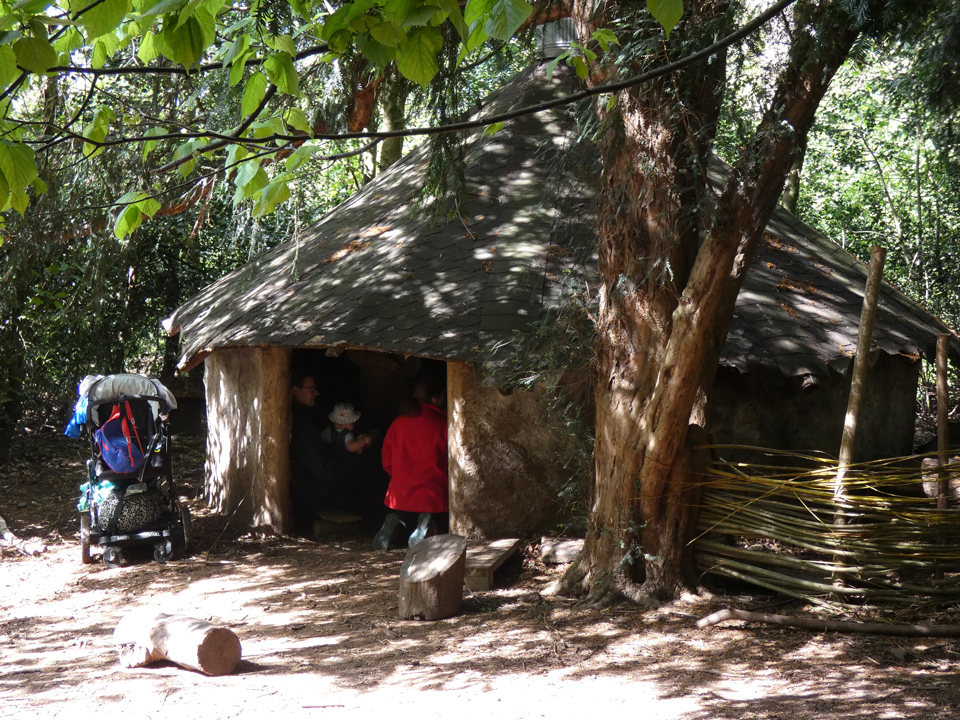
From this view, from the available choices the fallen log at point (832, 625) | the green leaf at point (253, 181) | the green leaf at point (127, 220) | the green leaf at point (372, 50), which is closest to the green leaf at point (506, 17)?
the green leaf at point (372, 50)

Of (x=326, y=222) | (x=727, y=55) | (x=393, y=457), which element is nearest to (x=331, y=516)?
(x=393, y=457)

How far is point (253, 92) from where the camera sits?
3.11 meters

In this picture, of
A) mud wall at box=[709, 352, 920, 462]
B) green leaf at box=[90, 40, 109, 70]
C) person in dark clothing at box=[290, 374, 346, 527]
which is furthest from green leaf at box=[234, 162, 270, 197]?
person in dark clothing at box=[290, 374, 346, 527]

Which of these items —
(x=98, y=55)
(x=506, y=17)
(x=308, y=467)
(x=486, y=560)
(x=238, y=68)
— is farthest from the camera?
(x=308, y=467)

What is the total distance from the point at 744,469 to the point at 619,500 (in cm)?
89

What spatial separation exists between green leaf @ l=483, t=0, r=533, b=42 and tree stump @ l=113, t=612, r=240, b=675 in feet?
12.0

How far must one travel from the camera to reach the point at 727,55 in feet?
17.2

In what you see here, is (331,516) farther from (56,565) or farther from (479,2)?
(479,2)

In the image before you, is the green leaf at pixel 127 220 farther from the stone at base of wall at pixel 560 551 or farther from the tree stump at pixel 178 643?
the stone at base of wall at pixel 560 551

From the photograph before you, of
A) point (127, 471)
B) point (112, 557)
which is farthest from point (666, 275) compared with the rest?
point (112, 557)

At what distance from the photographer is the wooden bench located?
622 centimetres

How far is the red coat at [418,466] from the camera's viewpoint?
760 cm

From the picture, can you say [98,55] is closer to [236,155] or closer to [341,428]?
[236,155]

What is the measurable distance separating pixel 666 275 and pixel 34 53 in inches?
149
